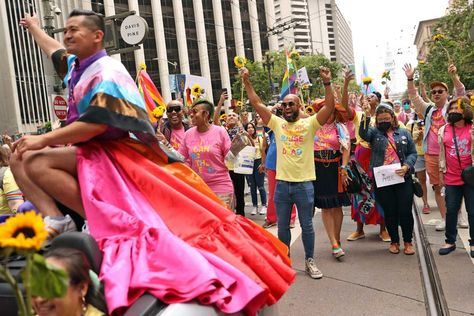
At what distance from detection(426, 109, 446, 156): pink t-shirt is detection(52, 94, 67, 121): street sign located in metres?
6.97

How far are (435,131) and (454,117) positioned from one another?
57.0 inches

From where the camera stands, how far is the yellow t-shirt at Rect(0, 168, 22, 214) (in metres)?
Answer: 4.87

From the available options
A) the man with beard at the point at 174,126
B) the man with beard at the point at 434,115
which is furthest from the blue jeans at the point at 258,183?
the man with beard at the point at 434,115

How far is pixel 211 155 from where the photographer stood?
5711mm

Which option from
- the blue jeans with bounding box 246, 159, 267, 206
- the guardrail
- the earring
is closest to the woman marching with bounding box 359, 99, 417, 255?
the guardrail

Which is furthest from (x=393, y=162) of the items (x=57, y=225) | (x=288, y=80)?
(x=288, y=80)

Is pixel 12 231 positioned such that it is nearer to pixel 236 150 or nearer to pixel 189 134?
pixel 189 134

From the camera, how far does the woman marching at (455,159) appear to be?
5.57 m

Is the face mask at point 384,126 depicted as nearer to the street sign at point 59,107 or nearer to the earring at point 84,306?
the earring at point 84,306

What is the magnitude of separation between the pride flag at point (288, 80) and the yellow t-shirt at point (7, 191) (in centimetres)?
734

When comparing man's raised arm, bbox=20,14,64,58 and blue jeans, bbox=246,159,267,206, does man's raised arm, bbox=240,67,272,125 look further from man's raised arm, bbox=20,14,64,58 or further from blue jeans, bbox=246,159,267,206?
blue jeans, bbox=246,159,267,206

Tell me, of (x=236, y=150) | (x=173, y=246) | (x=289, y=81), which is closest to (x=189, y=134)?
(x=236, y=150)

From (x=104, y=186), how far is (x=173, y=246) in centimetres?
50

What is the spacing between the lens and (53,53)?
3.13 m
